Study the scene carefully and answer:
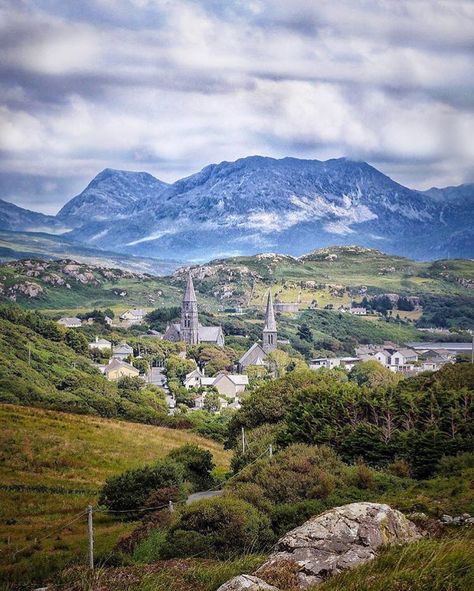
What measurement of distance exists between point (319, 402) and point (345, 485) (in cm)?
1112

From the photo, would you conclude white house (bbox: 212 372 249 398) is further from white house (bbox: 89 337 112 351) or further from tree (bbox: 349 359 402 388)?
white house (bbox: 89 337 112 351)

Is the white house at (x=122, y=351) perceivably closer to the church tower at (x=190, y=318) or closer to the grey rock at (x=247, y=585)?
the church tower at (x=190, y=318)

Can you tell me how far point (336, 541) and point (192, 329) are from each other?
128 m

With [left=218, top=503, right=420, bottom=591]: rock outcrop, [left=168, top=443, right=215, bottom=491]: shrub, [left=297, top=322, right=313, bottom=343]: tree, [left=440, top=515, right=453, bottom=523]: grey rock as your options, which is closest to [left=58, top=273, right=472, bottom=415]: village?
[left=297, top=322, right=313, bottom=343]: tree

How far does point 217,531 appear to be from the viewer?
16922 mm

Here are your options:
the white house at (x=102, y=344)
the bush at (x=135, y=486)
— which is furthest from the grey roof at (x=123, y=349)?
the bush at (x=135, y=486)

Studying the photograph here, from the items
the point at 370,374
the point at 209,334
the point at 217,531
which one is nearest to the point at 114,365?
the point at 370,374

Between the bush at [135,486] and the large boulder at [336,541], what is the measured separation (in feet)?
38.5

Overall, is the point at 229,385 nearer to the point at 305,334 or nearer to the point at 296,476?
the point at 305,334

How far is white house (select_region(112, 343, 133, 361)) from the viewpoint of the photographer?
112 metres

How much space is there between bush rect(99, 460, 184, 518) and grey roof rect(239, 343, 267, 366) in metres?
92.1

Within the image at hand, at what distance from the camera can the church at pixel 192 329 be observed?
139000 mm

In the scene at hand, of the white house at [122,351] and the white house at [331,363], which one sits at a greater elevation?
the white house at [122,351]

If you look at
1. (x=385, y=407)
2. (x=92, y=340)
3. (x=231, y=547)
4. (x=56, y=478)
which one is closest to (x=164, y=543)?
(x=231, y=547)
